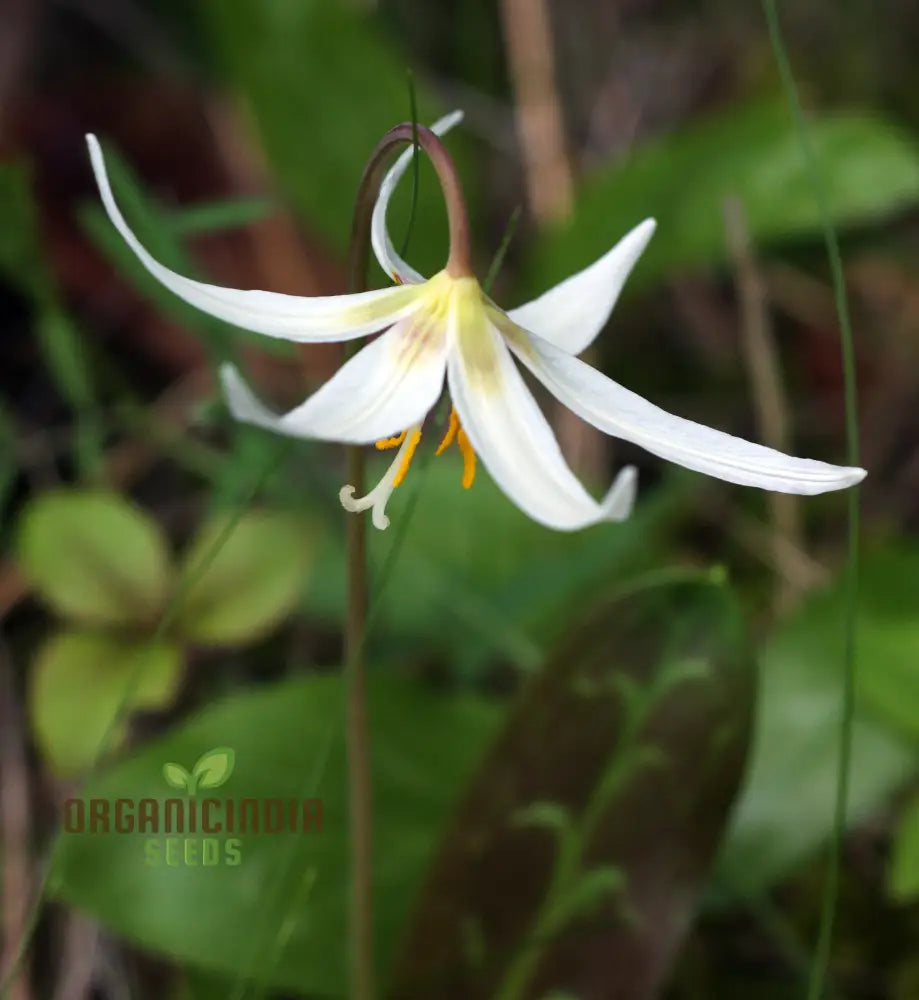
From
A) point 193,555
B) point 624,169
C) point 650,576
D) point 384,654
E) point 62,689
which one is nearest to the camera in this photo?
point 650,576

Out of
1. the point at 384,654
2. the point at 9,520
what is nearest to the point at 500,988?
the point at 384,654

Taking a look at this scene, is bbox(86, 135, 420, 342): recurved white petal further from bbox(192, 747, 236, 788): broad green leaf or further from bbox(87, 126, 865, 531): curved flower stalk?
bbox(192, 747, 236, 788): broad green leaf

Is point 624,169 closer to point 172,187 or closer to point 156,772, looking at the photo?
point 172,187

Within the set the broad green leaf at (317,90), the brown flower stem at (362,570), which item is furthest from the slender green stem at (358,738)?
the broad green leaf at (317,90)

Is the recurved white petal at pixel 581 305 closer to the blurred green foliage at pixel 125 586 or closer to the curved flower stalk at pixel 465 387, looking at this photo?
the curved flower stalk at pixel 465 387

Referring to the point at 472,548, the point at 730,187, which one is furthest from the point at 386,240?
the point at 730,187
